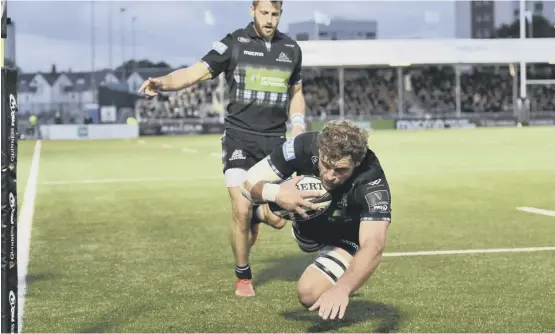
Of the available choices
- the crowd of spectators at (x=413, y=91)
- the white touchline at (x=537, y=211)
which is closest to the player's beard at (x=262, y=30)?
the white touchline at (x=537, y=211)

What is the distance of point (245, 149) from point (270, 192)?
6.50 ft

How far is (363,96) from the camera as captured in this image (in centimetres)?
6762

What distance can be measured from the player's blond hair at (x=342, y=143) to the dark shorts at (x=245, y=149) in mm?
2512

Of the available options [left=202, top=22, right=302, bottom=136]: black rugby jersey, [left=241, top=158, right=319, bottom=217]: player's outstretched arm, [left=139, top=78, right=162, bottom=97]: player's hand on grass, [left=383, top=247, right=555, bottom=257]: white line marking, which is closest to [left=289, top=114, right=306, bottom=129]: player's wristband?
[left=202, top=22, right=302, bottom=136]: black rugby jersey

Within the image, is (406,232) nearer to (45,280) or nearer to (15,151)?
(45,280)

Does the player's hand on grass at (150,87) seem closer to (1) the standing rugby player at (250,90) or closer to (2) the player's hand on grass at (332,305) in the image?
(1) the standing rugby player at (250,90)

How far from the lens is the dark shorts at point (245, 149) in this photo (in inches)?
296

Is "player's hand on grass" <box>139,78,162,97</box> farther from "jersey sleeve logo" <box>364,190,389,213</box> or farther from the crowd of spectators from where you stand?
the crowd of spectators

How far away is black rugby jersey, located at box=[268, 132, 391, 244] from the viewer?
536 centimetres

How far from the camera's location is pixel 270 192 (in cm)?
561

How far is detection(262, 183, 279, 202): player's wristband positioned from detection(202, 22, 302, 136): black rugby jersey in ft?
6.43

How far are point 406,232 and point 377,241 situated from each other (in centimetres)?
584

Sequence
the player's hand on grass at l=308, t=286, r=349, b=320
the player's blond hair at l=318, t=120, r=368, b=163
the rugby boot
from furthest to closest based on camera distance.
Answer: the rugby boot, the player's blond hair at l=318, t=120, r=368, b=163, the player's hand on grass at l=308, t=286, r=349, b=320

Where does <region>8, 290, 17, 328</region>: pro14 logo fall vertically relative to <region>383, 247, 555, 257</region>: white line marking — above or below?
above
